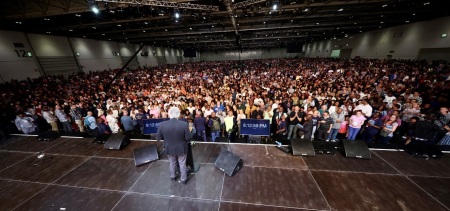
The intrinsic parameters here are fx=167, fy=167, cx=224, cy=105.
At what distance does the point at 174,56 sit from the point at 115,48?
70.7ft

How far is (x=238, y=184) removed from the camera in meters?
3.57

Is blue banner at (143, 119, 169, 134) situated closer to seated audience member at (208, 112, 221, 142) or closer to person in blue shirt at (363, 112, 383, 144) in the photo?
seated audience member at (208, 112, 221, 142)

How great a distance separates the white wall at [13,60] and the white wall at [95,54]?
15.2ft

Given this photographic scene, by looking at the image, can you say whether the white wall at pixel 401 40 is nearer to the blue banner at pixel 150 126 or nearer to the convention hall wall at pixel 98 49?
the convention hall wall at pixel 98 49

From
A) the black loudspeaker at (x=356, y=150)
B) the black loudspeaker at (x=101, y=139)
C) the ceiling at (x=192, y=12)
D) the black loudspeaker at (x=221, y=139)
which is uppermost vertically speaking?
the ceiling at (x=192, y=12)

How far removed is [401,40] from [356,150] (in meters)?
23.1

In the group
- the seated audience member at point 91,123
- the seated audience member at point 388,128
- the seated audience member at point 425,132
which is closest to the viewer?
the seated audience member at point 425,132

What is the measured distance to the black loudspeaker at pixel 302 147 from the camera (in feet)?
14.6

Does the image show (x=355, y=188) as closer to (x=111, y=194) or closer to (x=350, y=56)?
(x=111, y=194)

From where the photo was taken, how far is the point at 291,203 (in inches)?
121

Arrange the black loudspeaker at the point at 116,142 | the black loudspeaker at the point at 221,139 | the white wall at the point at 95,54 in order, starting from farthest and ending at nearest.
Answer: the white wall at the point at 95,54 < the black loudspeaker at the point at 221,139 < the black loudspeaker at the point at 116,142

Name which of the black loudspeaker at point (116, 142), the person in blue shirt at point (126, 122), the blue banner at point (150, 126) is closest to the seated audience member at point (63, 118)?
the person in blue shirt at point (126, 122)

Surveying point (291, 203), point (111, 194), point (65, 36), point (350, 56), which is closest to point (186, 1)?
point (111, 194)

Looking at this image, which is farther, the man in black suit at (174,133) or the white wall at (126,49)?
the white wall at (126,49)
